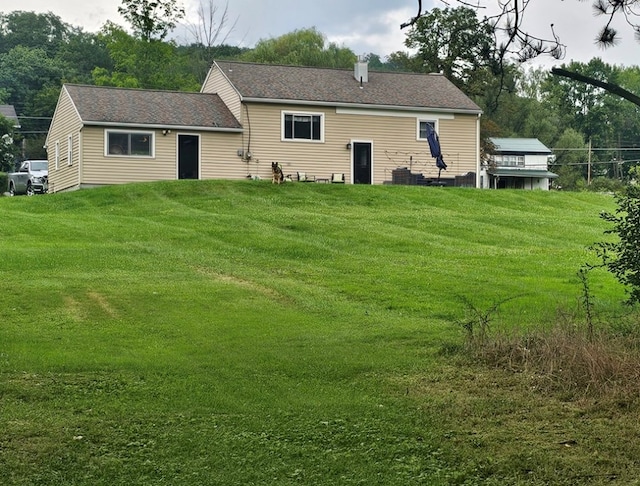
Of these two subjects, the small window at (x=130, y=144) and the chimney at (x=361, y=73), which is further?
the chimney at (x=361, y=73)

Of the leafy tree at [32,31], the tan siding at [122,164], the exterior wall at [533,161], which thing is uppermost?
the leafy tree at [32,31]

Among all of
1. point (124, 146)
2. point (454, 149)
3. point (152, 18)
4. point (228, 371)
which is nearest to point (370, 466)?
point (228, 371)

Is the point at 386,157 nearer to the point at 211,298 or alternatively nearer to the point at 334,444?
the point at 211,298

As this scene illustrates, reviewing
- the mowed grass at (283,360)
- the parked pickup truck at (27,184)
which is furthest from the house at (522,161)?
the mowed grass at (283,360)

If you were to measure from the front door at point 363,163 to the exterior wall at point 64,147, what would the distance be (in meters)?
9.96

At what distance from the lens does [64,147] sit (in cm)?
3259

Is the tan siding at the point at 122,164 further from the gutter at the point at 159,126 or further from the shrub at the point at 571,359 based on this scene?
the shrub at the point at 571,359

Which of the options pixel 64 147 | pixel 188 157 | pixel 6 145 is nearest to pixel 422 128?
pixel 188 157

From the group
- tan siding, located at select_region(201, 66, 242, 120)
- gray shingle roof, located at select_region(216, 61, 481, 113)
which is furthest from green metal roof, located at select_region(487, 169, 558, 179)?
tan siding, located at select_region(201, 66, 242, 120)

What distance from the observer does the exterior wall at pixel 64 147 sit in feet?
100

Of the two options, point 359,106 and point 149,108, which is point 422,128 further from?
point 149,108

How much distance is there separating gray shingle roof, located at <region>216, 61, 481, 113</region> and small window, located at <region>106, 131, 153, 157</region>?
12.4ft

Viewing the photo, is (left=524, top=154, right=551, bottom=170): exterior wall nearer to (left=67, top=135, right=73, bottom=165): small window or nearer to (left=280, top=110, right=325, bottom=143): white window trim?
(left=280, top=110, right=325, bottom=143): white window trim

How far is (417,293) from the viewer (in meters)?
12.5
